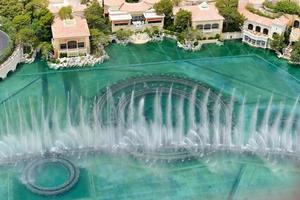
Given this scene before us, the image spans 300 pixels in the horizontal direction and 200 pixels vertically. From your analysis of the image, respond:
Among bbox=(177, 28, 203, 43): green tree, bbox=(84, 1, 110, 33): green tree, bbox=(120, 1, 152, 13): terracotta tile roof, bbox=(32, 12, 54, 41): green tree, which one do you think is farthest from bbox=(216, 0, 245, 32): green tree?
bbox=(32, 12, 54, 41): green tree

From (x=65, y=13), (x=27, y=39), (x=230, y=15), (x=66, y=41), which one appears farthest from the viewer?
(x=230, y=15)

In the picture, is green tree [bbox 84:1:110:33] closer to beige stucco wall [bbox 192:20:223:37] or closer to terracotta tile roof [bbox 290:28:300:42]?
beige stucco wall [bbox 192:20:223:37]

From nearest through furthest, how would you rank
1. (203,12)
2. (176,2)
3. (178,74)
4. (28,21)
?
(178,74) < (28,21) < (203,12) < (176,2)

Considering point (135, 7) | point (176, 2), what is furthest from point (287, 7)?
point (135, 7)

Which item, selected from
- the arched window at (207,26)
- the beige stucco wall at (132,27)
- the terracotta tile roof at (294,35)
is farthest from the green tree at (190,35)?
the terracotta tile roof at (294,35)

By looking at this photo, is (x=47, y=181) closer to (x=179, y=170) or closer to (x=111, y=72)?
(x=179, y=170)

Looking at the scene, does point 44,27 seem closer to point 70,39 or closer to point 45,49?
point 45,49
